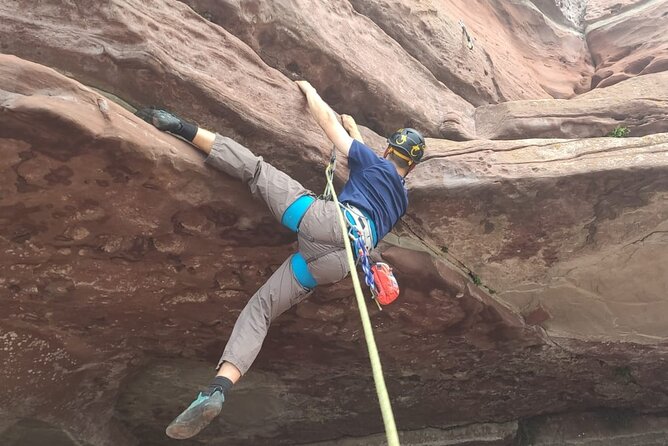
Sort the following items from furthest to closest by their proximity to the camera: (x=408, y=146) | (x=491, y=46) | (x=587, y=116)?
(x=491, y=46)
(x=587, y=116)
(x=408, y=146)

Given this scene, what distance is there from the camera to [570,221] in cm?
467

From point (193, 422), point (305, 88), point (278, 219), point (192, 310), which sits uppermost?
point (305, 88)

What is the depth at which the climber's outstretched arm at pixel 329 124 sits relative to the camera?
392 cm

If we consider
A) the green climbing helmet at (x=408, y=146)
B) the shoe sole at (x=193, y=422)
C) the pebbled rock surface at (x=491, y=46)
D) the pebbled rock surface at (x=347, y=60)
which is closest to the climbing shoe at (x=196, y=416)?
the shoe sole at (x=193, y=422)

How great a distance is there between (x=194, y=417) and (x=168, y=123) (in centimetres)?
181

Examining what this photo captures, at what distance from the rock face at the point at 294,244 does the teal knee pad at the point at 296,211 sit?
39cm

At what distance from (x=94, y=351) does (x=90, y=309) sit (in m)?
0.65

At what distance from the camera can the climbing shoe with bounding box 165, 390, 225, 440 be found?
9.00 ft

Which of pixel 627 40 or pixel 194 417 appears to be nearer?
pixel 194 417

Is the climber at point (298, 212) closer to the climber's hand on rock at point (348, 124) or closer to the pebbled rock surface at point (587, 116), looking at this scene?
the climber's hand on rock at point (348, 124)

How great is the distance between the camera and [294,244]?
160 inches

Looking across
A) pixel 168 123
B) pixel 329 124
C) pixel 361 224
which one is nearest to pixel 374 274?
pixel 361 224

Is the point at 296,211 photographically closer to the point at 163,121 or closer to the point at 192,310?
the point at 163,121

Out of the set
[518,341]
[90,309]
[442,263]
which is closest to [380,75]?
[442,263]
